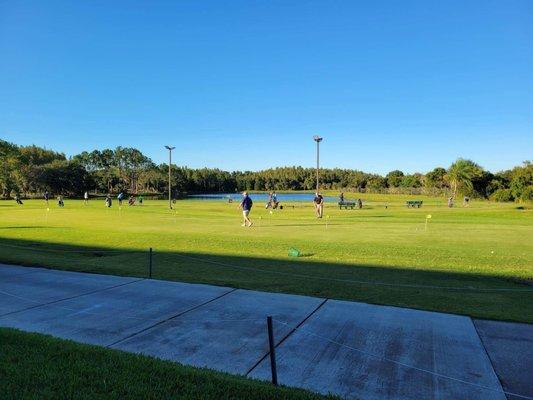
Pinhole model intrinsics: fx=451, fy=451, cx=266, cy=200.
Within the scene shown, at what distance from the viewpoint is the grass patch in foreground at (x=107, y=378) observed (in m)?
3.92

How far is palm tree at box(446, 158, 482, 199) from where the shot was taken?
82.9 meters

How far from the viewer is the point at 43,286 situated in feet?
28.3

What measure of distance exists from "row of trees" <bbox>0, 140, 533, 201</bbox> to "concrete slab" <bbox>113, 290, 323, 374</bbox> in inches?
1478

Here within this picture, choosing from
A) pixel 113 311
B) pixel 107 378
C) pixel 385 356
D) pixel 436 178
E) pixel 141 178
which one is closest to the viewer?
pixel 107 378

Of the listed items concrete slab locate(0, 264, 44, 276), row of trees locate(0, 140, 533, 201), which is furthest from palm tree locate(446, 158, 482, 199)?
concrete slab locate(0, 264, 44, 276)

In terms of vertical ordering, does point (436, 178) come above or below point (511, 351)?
above

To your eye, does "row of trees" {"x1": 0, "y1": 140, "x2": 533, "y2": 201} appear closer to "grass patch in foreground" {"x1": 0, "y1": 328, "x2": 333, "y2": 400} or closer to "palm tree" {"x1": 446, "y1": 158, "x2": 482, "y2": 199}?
"palm tree" {"x1": 446, "y1": 158, "x2": 482, "y2": 199}

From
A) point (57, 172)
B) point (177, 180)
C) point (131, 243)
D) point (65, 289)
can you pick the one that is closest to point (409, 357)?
point (65, 289)

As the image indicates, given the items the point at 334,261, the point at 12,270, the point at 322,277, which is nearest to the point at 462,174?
the point at 334,261

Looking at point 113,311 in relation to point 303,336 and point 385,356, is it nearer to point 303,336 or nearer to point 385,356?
point 303,336

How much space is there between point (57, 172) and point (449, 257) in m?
101

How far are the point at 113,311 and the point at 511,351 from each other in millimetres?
5435

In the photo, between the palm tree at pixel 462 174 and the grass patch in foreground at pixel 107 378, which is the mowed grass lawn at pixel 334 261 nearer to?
the grass patch in foreground at pixel 107 378

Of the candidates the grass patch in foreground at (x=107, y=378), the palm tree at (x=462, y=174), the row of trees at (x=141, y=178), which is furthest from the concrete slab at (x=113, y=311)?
the palm tree at (x=462, y=174)
